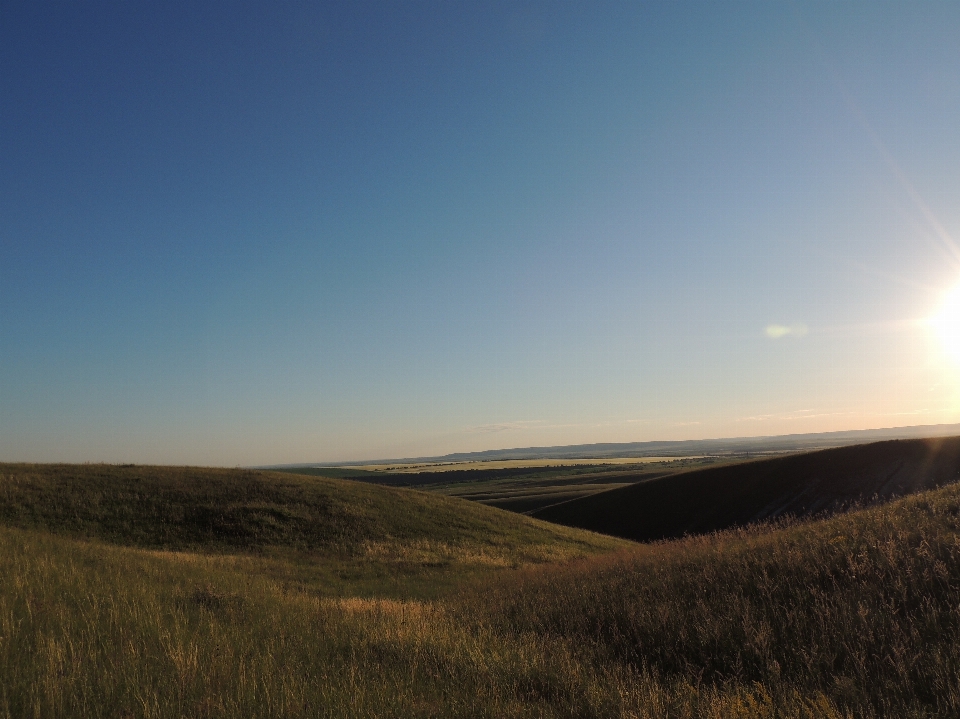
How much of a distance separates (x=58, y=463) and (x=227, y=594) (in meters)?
37.7

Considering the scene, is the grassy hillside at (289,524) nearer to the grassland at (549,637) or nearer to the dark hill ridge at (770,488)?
the grassland at (549,637)

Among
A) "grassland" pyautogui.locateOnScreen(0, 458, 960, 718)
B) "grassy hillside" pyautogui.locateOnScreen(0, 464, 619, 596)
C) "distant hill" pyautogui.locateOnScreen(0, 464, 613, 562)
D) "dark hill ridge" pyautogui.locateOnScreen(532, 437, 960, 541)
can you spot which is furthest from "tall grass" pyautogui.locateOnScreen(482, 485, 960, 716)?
"dark hill ridge" pyautogui.locateOnScreen(532, 437, 960, 541)

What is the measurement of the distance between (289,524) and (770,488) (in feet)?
137

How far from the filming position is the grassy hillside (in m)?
25.6

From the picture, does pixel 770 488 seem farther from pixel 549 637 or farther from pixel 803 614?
pixel 549 637

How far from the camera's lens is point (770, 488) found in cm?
4962

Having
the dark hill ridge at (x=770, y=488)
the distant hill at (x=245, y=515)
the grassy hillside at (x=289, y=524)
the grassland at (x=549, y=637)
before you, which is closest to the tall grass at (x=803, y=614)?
the grassland at (x=549, y=637)

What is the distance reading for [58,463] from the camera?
3938cm

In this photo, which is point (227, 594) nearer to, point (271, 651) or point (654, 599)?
point (271, 651)

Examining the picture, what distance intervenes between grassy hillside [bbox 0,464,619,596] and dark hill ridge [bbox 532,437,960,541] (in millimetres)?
13855

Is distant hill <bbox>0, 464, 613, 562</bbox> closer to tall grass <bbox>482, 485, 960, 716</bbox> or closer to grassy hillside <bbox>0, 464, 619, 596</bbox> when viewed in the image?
grassy hillside <bbox>0, 464, 619, 596</bbox>

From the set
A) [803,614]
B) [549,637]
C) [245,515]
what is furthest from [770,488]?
[549,637]

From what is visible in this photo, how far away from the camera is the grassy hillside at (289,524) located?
1008 inches

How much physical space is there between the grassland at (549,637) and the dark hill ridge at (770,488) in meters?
29.2
